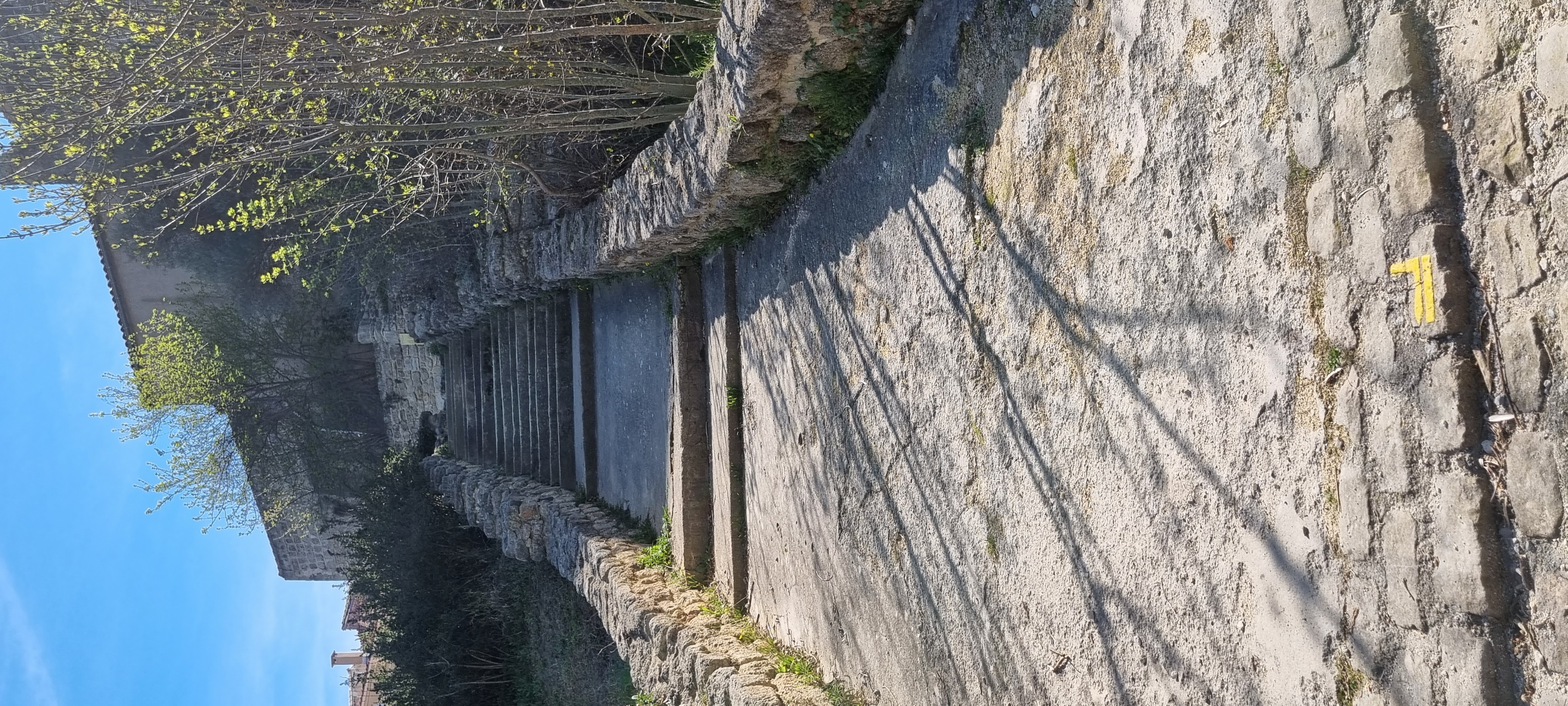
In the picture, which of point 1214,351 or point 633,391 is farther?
point 633,391

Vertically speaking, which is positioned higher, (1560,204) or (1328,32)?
(1328,32)

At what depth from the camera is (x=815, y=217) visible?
4129 mm

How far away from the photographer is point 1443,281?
5.16 feet

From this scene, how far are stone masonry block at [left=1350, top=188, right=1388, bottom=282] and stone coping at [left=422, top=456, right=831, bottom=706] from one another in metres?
2.85

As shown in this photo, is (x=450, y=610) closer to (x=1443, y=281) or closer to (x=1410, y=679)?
(x=1410, y=679)

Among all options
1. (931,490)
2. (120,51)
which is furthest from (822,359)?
(120,51)

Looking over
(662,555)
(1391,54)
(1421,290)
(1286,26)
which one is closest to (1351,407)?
(1421,290)

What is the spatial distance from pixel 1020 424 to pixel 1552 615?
143 centimetres

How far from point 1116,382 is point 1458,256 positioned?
0.88 meters

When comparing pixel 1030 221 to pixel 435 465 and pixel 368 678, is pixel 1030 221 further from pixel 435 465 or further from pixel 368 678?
pixel 368 678

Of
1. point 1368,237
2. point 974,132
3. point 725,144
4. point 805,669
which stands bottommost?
point 805,669

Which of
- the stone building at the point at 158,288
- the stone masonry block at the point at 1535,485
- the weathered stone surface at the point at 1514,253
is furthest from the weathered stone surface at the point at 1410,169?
the stone building at the point at 158,288

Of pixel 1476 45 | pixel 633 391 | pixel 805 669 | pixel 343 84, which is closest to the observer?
pixel 1476 45

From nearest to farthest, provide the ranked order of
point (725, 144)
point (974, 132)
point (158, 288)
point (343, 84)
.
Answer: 1. point (974, 132)
2. point (725, 144)
3. point (343, 84)
4. point (158, 288)
